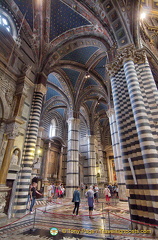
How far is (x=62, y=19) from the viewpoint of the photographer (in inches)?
369

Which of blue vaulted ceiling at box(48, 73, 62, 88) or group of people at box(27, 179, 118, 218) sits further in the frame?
blue vaulted ceiling at box(48, 73, 62, 88)

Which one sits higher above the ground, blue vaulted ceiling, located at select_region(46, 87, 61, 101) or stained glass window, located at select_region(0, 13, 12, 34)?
blue vaulted ceiling, located at select_region(46, 87, 61, 101)

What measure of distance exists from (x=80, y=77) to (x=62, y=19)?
18.9ft

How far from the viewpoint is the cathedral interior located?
186 inches

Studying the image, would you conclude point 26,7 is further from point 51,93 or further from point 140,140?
point 140,140

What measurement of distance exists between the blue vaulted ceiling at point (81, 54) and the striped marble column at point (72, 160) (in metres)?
6.12

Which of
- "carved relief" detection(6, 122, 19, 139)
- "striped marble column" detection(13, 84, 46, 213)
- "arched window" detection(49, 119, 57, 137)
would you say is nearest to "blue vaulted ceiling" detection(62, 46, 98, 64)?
"striped marble column" detection(13, 84, 46, 213)

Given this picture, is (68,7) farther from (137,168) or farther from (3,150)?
(137,168)

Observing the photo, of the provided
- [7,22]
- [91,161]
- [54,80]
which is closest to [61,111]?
[54,80]

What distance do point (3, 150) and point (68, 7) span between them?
31.5ft

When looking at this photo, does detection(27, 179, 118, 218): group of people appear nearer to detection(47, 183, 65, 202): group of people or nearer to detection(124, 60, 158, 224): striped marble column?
detection(47, 183, 65, 202): group of people

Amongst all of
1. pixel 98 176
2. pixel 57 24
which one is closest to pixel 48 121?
pixel 98 176

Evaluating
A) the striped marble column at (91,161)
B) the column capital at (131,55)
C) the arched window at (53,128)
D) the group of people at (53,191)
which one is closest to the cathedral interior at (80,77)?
the column capital at (131,55)

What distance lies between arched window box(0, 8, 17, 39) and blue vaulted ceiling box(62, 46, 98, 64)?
182 inches
